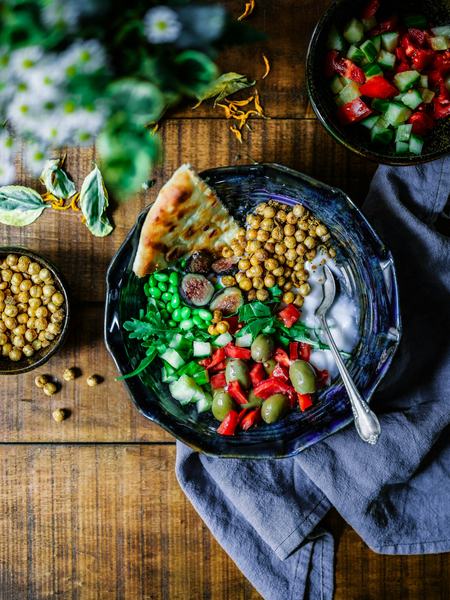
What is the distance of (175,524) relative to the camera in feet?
6.66

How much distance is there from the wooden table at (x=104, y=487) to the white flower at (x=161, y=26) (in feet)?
3.63

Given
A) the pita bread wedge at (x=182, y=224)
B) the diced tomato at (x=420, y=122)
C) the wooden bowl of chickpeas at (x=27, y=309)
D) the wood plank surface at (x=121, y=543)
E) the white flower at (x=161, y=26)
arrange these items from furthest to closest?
1. the wood plank surface at (x=121, y=543)
2. the wooden bowl of chickpeas at (x=27, y=309)
3. the diced tomato at (x=420, y=122)
4. the pita bread wedge at (x=182, y=224)
5. the white flower at (x=161, y=26)

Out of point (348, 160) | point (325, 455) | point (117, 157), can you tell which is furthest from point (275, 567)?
point (117, 157)

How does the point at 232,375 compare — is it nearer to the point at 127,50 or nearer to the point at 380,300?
the point at 380,300

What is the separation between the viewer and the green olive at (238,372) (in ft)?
5.99

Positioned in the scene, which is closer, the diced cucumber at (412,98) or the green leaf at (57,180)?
the diced cucumber at (412,98)

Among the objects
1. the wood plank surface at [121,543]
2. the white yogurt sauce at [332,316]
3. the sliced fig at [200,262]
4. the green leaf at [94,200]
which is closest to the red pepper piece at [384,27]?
the white yogurt sauce at [332,316]

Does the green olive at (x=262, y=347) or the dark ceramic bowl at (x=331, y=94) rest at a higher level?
the dark ceramic bowl at (x=331, y=94)

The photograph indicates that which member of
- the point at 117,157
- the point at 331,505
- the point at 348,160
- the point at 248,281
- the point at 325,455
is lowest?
the point at 331,505

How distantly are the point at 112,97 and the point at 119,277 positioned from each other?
3.42ft

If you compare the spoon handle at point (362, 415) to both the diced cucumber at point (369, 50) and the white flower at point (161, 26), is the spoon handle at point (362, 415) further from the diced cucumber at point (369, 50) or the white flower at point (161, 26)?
the white flower at point (161, 26)

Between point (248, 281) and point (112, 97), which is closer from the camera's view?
point (112, 97)

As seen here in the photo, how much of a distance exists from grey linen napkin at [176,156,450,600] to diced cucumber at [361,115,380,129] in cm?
13

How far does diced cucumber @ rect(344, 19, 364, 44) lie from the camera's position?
175cm
